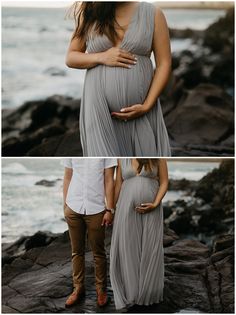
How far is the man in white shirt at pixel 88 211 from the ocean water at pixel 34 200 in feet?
0.13

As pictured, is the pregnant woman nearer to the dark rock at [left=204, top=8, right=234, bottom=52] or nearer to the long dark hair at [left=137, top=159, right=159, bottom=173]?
the long dark hair at [left=137, top=159, right=159, bottom=173]

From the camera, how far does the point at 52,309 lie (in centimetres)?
232

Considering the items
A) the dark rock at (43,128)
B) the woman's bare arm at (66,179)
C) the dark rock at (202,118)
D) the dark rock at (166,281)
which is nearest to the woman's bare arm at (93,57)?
the dark rock at (43,128)

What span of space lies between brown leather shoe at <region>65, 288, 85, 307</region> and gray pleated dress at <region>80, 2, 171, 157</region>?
51 cm

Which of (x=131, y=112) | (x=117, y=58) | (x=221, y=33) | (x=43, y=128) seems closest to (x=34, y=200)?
(x=43, y=128)

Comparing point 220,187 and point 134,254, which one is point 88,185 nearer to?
point 134,254

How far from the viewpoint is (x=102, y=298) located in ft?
7.57

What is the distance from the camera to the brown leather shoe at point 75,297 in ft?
7.58

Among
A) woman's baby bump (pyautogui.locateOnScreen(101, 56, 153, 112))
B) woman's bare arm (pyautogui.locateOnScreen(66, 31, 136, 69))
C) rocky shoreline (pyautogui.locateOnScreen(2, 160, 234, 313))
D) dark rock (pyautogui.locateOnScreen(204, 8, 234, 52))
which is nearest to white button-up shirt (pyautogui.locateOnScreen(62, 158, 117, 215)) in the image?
rocky shoreline (pyautogui.locateOnScreen(2, 160, 234, 313))

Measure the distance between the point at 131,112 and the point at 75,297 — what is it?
712mm

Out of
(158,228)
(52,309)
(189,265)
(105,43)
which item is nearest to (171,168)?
(158,228)

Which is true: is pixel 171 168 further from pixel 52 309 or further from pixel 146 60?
pixel 52 309

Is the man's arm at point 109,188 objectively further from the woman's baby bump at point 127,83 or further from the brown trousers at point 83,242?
the woman's baby bump at point 127,83

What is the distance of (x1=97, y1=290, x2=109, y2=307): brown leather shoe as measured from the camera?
231 centimetres
